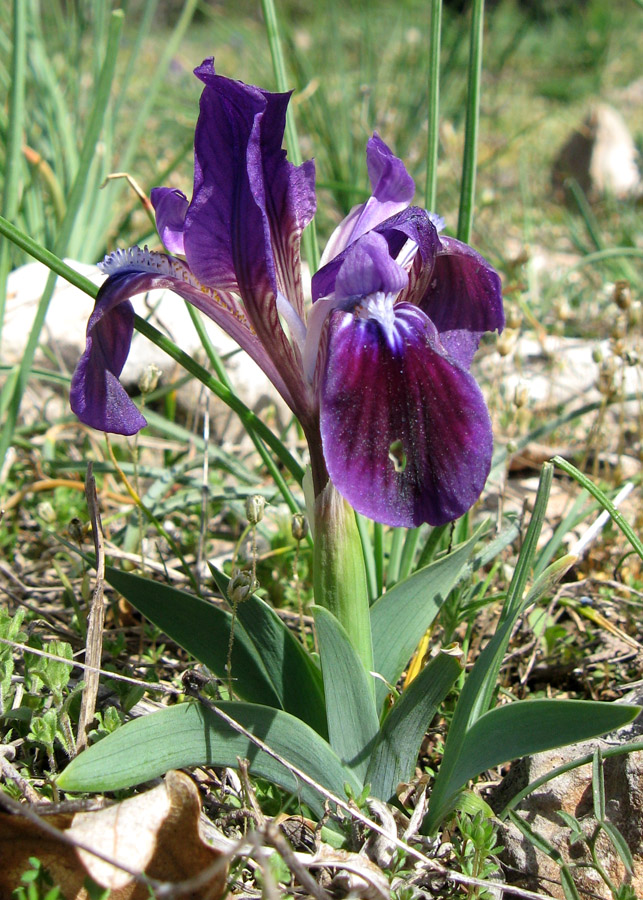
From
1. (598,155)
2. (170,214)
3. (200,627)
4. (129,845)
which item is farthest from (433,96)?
(598,155)

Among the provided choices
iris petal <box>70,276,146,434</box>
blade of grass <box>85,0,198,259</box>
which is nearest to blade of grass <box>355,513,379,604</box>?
iris petal <box>70,276,146,434</box>

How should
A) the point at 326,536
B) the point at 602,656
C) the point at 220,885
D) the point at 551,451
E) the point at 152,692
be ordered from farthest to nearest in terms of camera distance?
the point at 551,451 < the point at 602,656 < the point at 152,692 < the point at 326,536 < the point at 220,885

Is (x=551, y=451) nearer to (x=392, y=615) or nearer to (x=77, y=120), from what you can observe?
(x=392, y=615)

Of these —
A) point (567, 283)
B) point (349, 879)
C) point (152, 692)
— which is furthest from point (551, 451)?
point (349, 879)

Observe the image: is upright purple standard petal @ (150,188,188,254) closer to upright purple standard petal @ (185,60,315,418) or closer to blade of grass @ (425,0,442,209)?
upright purple standard petal @ (185,60,315,418)

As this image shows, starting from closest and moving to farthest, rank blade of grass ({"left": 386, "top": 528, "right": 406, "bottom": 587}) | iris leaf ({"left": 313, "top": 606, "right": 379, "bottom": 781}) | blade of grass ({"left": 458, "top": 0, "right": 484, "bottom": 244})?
iris leaf ({"left": 313, "top": 606, "right": 379, "bottom": 781})
blade of grass ({"left": 458, "top": 0, "right": 484, "bottom": 244})
blade of grass ({"left": 386, "top": 528, "right": 406, "bottom": 587})

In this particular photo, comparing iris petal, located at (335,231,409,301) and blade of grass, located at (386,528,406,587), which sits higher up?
iris petal, located at (335,231,409,301)

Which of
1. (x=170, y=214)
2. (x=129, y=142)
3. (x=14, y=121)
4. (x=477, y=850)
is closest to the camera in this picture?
(x=477, y=850)

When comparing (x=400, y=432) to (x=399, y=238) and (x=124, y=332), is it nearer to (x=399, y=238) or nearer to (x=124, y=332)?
(x=399, y=238)
